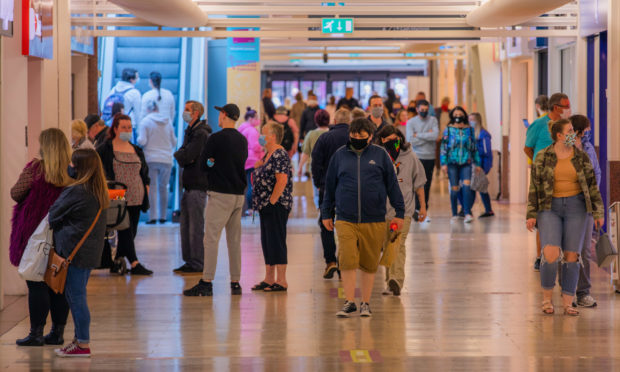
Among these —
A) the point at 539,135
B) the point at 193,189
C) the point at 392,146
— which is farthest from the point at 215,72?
the point at 392,146

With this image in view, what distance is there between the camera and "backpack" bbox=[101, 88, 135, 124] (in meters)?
14.3

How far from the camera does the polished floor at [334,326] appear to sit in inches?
249

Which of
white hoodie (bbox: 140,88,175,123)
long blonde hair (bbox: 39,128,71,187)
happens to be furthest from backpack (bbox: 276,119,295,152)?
long blonde hair (bbox: 39,128,71,187)

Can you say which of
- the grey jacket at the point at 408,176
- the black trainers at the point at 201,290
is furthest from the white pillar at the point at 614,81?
the black trainers at the point at 201,290

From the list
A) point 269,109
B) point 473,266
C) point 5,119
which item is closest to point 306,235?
point 473,266

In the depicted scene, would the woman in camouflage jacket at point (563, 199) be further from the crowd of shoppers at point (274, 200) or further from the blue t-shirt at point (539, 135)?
the blue t-shirt at point (539, 135)

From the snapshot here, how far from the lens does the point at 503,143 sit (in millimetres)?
17859

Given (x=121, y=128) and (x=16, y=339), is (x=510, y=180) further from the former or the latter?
(x=16, y=339)

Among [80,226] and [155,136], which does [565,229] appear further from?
[155,136]

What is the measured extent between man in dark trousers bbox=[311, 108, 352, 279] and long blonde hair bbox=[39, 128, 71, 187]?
3330mm

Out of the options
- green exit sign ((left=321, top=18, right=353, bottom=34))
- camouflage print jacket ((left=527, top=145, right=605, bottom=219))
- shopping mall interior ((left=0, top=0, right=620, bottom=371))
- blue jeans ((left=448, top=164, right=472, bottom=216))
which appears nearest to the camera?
shopping mall interior ((left=0, top=0, right=620, bottom=371))

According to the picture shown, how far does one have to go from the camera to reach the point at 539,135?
388 inches

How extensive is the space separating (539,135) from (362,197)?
10.1ft

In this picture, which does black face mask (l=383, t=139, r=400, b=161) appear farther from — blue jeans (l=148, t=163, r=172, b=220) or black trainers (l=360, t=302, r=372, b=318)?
blue jeans (l=148, t=163, r=172, b=220)
